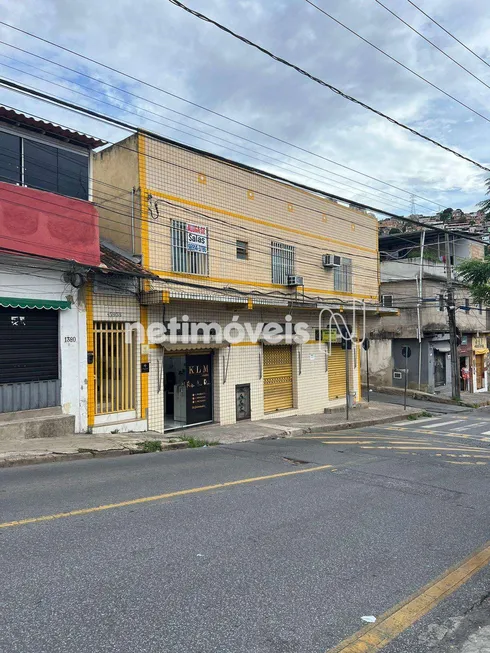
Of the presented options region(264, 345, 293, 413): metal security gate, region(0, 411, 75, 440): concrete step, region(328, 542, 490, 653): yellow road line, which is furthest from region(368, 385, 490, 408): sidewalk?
region(328, 542, 490, 653): yellow road line

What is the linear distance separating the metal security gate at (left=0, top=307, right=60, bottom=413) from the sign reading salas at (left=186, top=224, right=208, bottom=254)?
15.0 feet

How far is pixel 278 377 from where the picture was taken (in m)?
18.2

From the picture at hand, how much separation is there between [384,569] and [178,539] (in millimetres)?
2046

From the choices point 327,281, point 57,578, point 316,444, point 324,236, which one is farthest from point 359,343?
point 57,578

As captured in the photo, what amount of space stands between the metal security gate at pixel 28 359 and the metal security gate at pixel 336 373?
460 inches

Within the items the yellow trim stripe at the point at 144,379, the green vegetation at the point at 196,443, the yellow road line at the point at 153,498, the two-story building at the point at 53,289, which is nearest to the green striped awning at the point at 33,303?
the two-story building at the point at 53,289

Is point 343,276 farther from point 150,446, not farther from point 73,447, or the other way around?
point 73,447

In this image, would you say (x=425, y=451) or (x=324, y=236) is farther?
(x=324, y=236)

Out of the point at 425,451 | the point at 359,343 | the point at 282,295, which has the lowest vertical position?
the point at 425,451

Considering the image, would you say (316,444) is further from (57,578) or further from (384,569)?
(57,578)

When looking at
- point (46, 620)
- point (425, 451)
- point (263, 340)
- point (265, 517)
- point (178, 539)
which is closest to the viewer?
point (46, 620)

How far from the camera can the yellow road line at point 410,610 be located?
11.6 ft

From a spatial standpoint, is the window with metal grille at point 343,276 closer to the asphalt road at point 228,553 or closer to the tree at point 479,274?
the tree at point 479,274

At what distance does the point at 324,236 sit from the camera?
1953 centimetres
